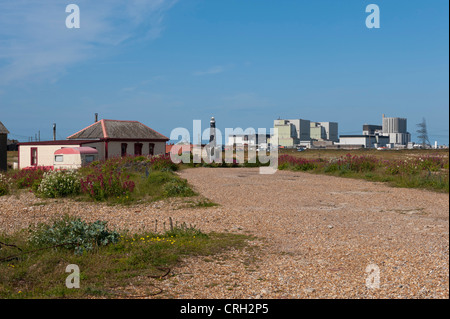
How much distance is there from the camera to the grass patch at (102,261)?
5504 millimetres

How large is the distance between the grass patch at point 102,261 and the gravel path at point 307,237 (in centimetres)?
43

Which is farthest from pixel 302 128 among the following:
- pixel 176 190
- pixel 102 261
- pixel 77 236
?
pixel 102 261

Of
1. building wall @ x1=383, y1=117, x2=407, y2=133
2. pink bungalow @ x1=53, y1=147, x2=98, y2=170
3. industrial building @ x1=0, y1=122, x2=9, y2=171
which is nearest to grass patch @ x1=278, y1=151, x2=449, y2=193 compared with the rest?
pink bungalow @ x1=53, y1=147, x2=98, y2=170

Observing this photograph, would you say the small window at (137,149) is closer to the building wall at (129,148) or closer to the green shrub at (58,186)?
the building wall at (129,148)

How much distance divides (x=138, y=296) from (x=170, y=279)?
2.73 feet

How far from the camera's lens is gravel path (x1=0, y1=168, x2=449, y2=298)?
17.0ft

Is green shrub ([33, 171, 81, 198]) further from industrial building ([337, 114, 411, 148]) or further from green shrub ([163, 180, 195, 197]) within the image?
industrial building ([337, 114, 411, 148])

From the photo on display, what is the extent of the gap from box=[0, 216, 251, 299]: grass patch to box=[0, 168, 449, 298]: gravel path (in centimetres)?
43

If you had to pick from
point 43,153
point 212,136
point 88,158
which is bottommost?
point 88,158

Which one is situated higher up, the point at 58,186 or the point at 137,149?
the point at 137,149

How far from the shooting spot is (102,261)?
257 inches

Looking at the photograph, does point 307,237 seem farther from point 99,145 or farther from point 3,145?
point 3,145

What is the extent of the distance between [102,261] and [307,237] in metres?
4.13

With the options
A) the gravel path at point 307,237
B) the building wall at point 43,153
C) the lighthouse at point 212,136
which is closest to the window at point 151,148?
the lighthouse at point 212,136
